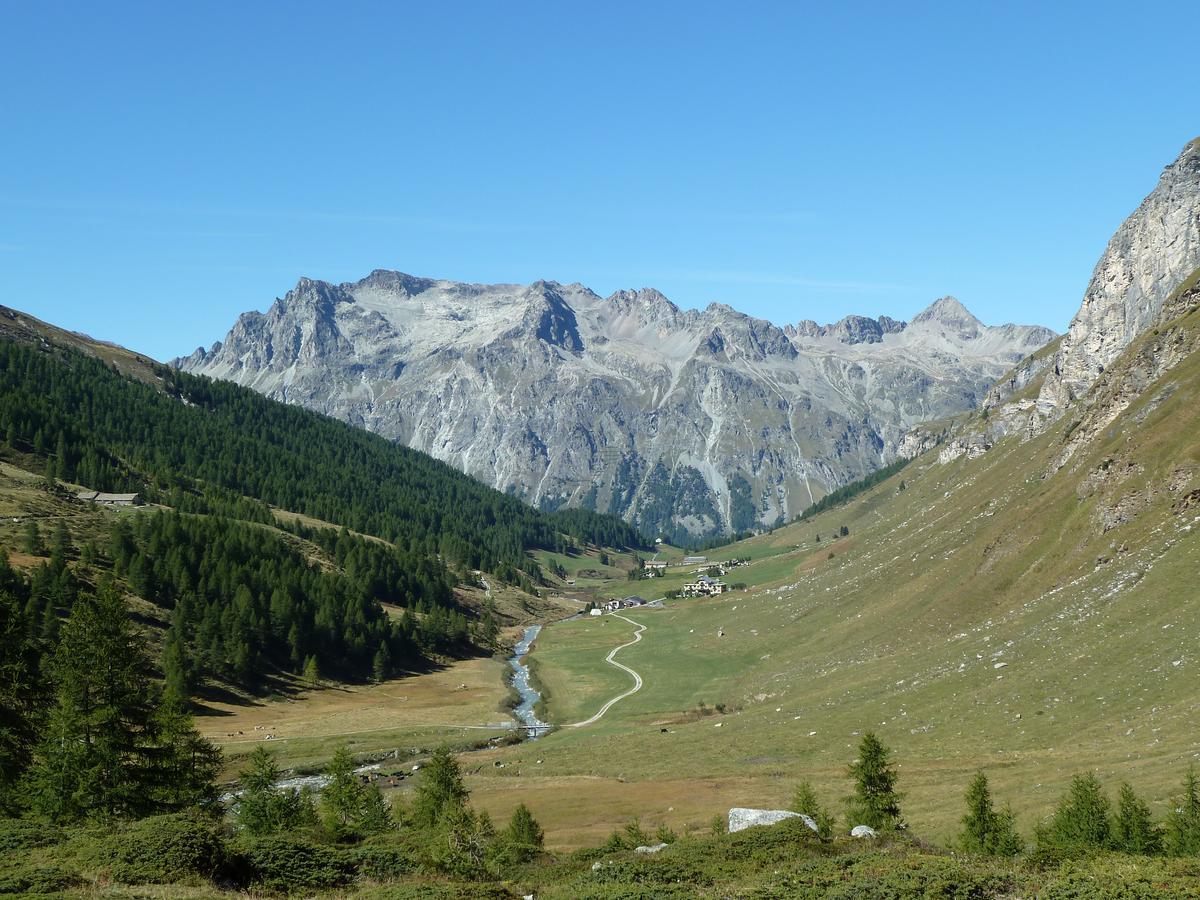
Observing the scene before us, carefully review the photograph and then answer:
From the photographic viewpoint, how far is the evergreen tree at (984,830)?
46.9m

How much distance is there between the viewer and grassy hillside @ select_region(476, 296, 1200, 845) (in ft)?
236

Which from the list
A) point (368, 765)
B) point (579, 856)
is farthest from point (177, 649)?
point (579, 856)

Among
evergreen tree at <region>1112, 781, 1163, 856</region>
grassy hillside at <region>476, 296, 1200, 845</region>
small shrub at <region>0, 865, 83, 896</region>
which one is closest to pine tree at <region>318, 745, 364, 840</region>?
grassy hillside at <region>476, 296, 1200, 845</region>

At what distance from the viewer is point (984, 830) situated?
4853 centimetres

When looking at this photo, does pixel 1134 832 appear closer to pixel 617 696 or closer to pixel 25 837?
pixel 25 837

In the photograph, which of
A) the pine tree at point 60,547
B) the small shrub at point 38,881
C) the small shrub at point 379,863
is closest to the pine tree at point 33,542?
the pine tree at point 60,547

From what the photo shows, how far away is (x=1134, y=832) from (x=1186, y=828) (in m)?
2.40

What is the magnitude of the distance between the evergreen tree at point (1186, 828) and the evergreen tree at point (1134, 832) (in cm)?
63

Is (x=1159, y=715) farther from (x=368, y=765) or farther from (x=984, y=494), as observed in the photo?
(x=984, y=494)

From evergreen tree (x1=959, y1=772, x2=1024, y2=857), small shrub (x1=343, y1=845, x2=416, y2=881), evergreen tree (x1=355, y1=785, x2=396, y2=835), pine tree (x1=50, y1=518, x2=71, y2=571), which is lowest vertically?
evergreen tree (x1=959, y1=772, x2=1024, y2=857)

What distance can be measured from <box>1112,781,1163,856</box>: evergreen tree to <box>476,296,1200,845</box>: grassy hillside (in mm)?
10815

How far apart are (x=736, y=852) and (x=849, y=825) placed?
2138 centimetres

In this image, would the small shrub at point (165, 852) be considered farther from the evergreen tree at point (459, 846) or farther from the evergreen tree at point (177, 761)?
the evergreen tree at point (177, 761)

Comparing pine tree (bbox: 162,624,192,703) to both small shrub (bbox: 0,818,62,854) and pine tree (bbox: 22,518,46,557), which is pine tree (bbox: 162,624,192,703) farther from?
small shrub (bbox: 0,818,62,854)
